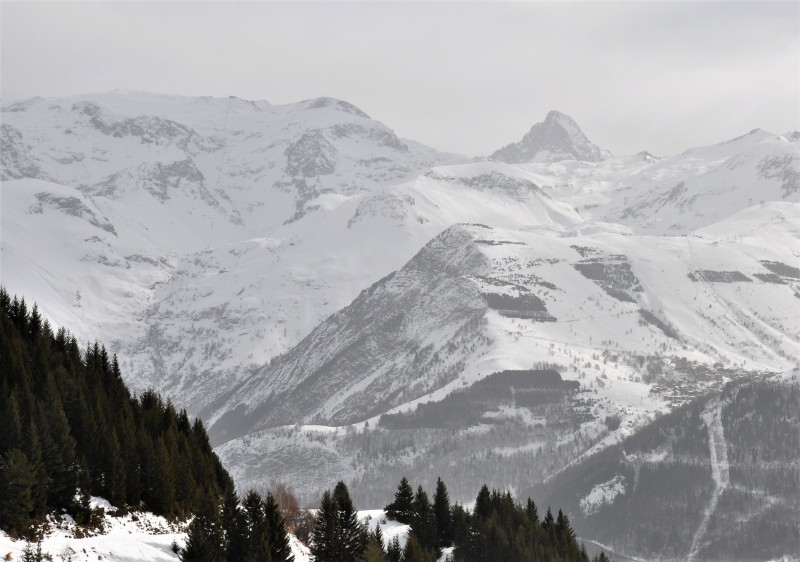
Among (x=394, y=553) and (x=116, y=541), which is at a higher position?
(x=116, y=541)

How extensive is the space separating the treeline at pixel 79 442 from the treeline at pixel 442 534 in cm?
1482

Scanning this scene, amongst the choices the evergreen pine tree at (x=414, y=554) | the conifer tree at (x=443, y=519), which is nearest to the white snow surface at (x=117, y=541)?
the evergreen pine tree at (x=414, y=554)

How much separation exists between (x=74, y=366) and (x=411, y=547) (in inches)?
1967

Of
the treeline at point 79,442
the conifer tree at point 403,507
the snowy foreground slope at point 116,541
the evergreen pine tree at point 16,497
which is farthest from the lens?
the conifer tree at point 403,507

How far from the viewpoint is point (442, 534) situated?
180m

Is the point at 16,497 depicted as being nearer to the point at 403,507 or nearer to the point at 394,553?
the point at 394,553

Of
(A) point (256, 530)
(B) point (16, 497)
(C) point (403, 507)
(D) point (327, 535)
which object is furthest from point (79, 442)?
(C) point (403, 507)

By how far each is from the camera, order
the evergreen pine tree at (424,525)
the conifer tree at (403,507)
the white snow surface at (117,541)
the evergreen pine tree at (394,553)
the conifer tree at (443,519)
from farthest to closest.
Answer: the conifer tree at (403,507)
the conifer tree at (443,519)
the evergreen pine tree at (424,525)
the evergreen pine tree at (394,553)
the white snow surface at (117,541)

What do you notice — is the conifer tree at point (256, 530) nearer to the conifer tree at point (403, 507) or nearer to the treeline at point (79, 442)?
the treeline at point (79, 442)

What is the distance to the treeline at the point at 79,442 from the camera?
11369 centimetres

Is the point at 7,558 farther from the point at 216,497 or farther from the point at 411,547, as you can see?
the point at 411,547

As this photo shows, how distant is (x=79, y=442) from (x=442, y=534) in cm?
6416

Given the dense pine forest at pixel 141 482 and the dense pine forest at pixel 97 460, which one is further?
the dense pine forest at pixel 141 482

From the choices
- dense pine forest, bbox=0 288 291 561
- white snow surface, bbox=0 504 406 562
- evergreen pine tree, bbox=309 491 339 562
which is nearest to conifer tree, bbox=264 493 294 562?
dense pine forest, bbox=0 288 291 561
